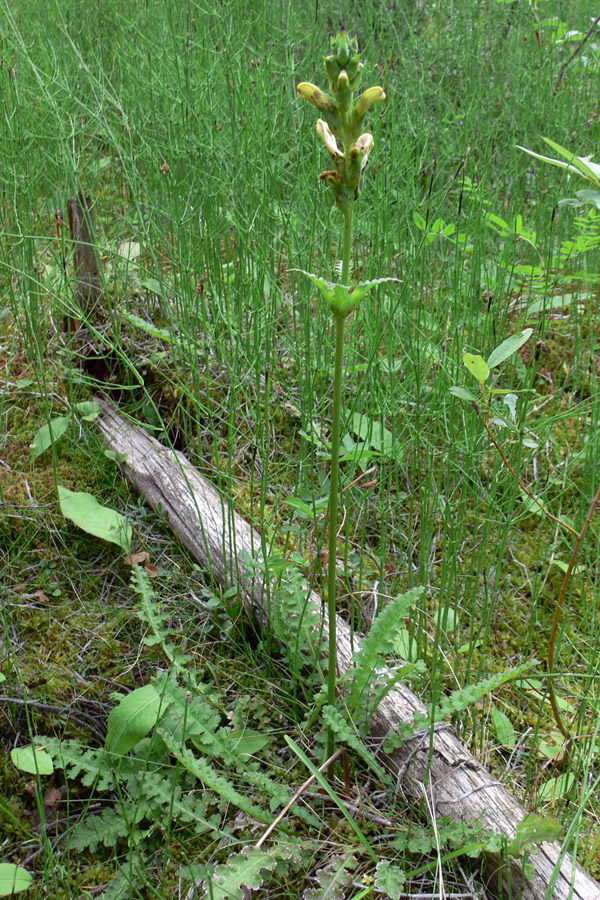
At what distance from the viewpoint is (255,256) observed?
1959mm

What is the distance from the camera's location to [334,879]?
1.00 meters

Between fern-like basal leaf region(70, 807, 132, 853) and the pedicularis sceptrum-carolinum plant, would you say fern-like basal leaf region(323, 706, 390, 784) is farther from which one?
the pedicularis sceptrum-carolinum plant

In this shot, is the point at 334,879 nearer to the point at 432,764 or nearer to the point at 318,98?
the point at 432,764

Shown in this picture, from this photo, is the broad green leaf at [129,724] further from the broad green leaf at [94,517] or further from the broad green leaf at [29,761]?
the broad green leaf at [94,517]

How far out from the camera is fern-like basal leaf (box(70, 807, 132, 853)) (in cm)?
114

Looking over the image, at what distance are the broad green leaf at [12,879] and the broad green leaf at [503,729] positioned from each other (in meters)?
0.93

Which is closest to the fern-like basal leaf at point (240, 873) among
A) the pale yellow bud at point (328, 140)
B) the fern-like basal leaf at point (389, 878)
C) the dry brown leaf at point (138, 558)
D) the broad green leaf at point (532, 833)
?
the fern-like basal leaf at point (389, 878)

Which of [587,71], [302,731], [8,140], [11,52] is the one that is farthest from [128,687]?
[587,71]

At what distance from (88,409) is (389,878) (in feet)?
5.23

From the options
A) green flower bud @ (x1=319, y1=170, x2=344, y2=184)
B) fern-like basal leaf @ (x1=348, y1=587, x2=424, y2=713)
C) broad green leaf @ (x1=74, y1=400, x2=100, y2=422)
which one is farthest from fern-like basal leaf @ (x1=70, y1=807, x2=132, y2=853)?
broad green leaf @ (x1=74, y1=400, x2=100, y2=422)

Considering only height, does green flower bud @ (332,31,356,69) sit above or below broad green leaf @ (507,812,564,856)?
above

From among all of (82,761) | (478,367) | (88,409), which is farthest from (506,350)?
(88,409)

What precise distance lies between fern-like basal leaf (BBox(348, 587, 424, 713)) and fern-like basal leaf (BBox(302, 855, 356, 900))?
24cm

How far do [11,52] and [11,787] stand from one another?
324 centimetres
